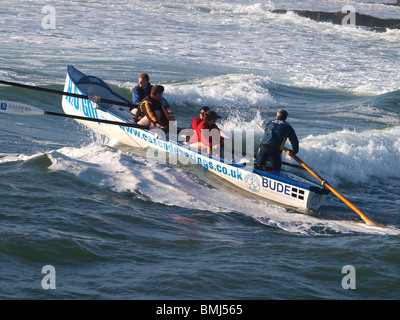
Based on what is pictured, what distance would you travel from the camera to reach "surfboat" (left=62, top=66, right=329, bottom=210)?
9750mm

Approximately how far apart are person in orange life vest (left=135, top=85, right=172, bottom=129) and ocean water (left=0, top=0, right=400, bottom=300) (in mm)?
808

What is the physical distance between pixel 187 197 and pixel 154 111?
2.84 m

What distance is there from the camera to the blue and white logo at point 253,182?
33.1ft

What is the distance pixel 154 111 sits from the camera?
11.5 metres

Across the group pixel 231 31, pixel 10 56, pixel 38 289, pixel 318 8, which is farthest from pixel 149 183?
pixel 318 8

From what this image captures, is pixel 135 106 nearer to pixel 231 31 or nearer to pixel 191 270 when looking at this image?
pixel 191 270

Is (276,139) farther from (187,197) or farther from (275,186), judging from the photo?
(187,197)

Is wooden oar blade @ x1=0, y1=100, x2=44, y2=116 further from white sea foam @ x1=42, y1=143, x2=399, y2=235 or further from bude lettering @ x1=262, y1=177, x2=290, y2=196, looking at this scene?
bude lettering @ x1=262, y1=177, x2=290, y2=196
